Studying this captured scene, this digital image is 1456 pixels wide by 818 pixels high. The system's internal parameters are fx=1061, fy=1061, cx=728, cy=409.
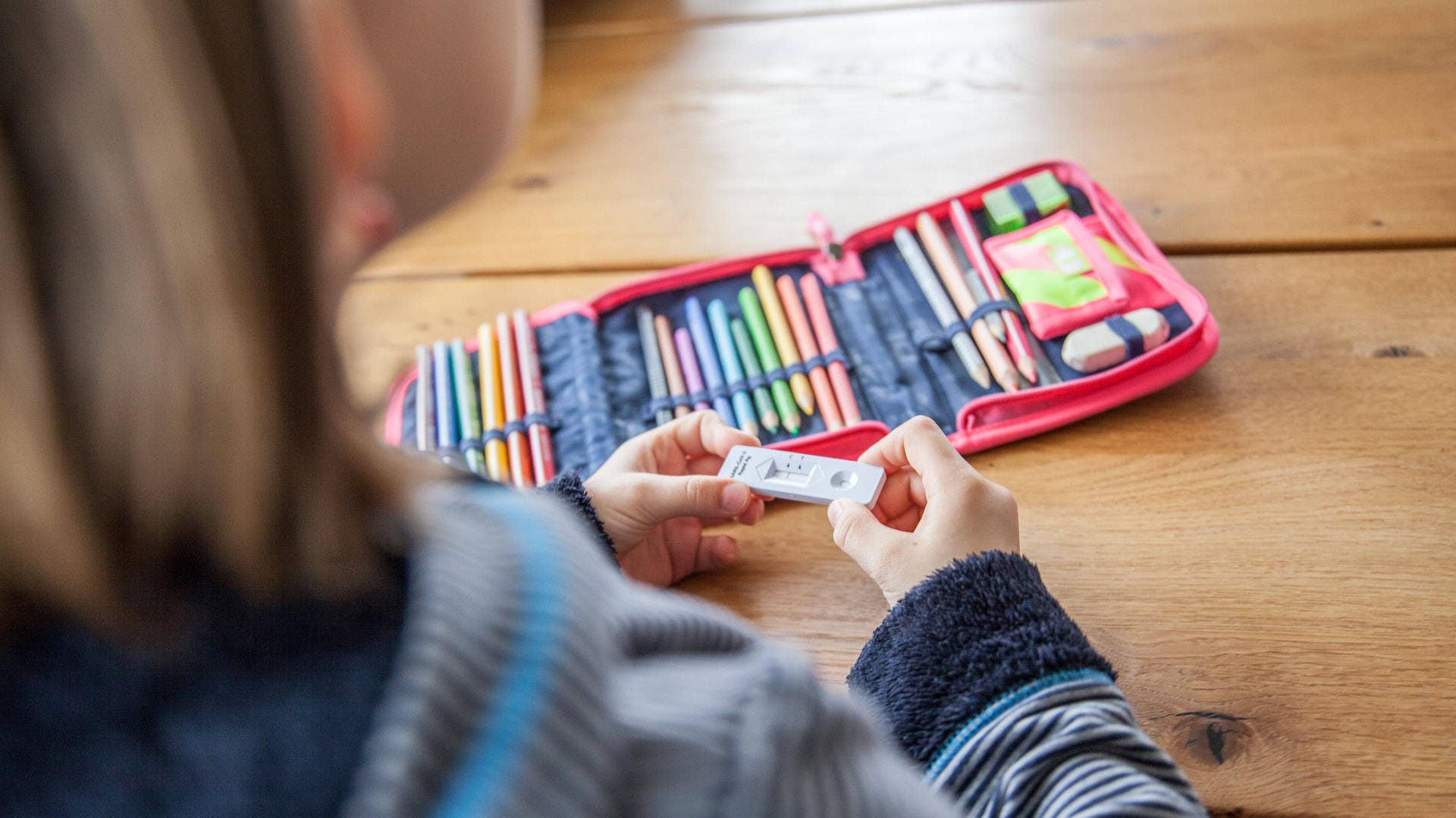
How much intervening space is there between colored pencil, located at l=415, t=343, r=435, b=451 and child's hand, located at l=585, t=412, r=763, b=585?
15cm

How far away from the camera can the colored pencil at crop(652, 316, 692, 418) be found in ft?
2.45

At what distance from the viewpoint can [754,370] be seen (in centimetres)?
75

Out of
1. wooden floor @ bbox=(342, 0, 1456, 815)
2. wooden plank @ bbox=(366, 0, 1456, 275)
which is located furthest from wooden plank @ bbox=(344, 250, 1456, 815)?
wooden plank @ bbox=(366, 0, 1456, 275)

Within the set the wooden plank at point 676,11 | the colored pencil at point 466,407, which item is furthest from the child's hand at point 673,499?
the wooden plank at point 676,11

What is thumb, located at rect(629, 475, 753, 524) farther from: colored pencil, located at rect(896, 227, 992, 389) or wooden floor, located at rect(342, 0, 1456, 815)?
colored pencil, located at rect(896, 227, 992, 389)

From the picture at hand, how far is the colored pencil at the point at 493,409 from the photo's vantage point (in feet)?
2.40

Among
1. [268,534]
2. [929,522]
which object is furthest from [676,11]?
[268,534]

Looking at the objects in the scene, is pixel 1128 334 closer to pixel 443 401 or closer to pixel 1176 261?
pixel 1176 261

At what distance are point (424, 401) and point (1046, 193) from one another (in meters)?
0.50

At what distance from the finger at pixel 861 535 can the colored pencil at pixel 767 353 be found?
0.38 feet

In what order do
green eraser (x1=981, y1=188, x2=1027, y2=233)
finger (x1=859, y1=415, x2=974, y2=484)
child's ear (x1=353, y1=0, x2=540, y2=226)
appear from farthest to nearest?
green eraser (x1=981, y1=188, x2=1027, y2=233) → finger (x1=859, y1=415, x2=974, y2=484) → child's ear (x1=353, y1=0, x2=540, y2=226)

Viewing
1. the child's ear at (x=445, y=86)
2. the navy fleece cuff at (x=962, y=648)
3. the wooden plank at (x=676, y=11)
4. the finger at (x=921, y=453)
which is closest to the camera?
the child's ear at (x=445, y=86)

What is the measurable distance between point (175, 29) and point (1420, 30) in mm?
1106

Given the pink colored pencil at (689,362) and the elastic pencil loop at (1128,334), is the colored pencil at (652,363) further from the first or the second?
the elastic pencil loop at (1128,334)
